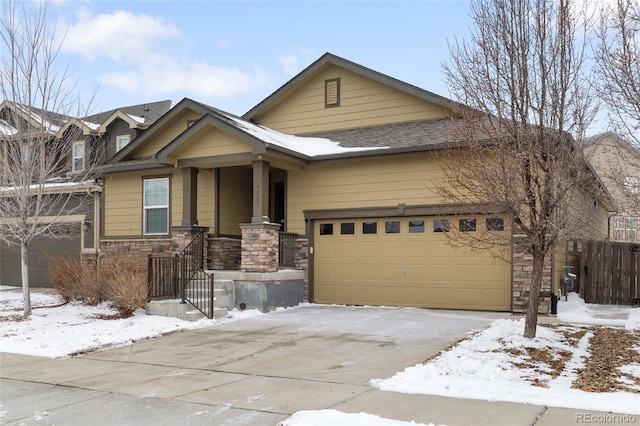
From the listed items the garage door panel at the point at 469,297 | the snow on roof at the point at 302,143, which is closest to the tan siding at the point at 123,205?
the snow on roof at the point at 302,143

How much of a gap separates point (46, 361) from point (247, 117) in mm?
10647

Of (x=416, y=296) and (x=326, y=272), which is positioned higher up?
(x=326, y=272)

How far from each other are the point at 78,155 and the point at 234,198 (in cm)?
772

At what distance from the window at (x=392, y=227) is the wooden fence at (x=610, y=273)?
556cm

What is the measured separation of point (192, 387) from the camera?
6848mm

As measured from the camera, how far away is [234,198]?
16.5 m

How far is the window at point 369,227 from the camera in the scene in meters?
14.4

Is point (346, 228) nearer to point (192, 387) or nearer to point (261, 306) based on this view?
point (261, 306)

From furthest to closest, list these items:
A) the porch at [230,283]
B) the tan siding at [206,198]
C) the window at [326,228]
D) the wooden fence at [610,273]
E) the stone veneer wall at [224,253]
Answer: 1. the tan siding at [206,198]
2. the stone veneer wall at [224,253]
3. the wooden fence at [610,273]
4. the window at [326,228]
5. the porch at [230,283]

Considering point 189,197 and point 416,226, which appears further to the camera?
point 189,197

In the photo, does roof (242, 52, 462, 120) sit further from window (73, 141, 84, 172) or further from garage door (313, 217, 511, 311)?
window (73, 141, 84, 172)

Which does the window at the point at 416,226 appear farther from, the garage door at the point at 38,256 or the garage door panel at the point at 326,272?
the garage door at the point at 38,256

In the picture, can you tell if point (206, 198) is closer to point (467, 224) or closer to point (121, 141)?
point (121, 141)

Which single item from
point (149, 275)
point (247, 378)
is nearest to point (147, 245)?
point (149, 275)
